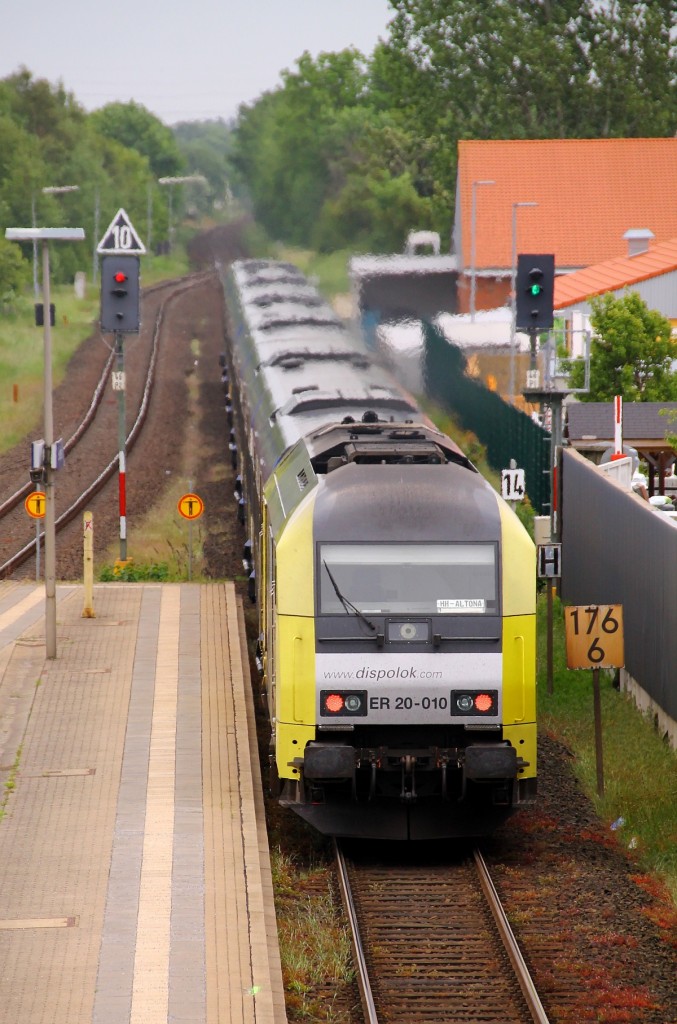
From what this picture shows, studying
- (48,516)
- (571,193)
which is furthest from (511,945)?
(571,193)

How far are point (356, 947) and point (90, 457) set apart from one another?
24515 millimetres

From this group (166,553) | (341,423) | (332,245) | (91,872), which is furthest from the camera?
(332,245)

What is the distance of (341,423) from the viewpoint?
48.1 ft

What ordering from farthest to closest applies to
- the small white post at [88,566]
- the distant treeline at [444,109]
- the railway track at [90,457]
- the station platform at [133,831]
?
the distant treeline at [444,109] < the railway track at [90,457] < the small white post at [88,566] < the station platform at [133,831]

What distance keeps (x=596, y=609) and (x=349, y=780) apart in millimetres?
2973

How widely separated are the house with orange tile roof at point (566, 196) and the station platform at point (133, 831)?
117ft

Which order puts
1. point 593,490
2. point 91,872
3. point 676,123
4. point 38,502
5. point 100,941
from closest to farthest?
point 100,941
point 91,872
point 593,490
point 38,502
point 676,123

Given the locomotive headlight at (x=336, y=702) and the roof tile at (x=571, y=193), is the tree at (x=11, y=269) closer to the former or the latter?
the roof tile at (x=571, y=193)

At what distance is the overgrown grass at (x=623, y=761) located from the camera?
1223 cm

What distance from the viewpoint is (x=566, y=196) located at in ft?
180

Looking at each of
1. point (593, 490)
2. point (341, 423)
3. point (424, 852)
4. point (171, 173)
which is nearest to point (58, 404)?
point (593, 490)

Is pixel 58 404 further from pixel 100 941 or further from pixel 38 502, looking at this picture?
pixel 100 941

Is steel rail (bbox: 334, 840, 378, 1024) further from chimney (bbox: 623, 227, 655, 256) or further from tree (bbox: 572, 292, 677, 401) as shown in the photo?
chimney (bbox: 623, 227, 655, 256)

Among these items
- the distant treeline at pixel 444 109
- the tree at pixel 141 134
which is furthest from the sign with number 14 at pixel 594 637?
the tree at pixel 141 134
